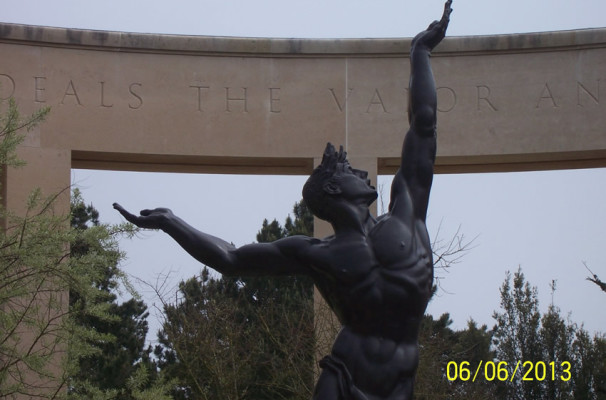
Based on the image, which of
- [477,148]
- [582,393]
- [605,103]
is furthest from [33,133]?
[582,393]

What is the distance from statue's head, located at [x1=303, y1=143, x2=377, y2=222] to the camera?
5926 millimetres

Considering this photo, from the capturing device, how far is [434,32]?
20.4ft

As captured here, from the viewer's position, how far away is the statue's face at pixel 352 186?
233 inches

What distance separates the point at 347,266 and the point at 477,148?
1179 centimetres

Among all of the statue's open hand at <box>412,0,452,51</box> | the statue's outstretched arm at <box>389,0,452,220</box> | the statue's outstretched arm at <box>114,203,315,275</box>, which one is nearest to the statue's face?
the statue's outstretched arm at <box>389,0,452,220</box>

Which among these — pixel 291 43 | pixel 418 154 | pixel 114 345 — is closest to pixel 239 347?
pixel 291 43

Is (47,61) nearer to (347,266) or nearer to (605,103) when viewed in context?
(605,103)

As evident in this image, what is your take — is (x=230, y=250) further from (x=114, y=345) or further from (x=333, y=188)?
(x=114, y=345)

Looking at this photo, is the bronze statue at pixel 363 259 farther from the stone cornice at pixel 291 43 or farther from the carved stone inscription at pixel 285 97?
the stone cornice at pixel 291 43

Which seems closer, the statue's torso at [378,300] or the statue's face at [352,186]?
the statue's torso at [378,300]

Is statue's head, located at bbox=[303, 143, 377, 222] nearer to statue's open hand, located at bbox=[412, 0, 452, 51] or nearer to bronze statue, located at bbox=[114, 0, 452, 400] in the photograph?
bronze statue, located at bbox=[114, 0, 452, 400]

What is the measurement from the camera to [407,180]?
6105 mm

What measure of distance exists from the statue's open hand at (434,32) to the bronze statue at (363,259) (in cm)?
20
